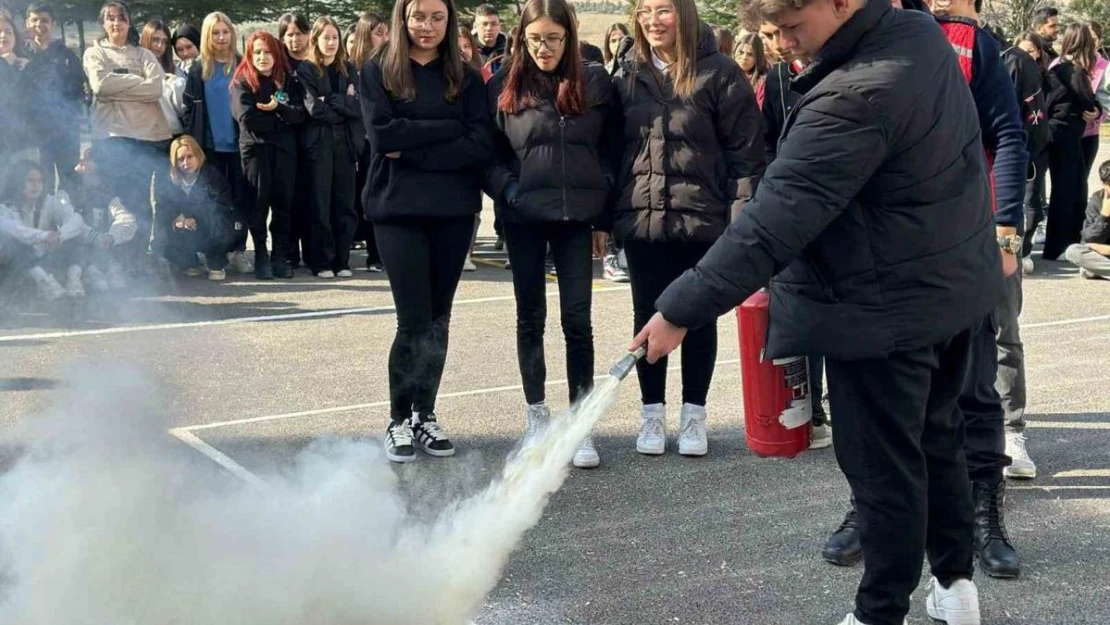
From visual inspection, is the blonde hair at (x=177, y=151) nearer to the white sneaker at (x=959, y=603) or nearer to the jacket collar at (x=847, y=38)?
the jacket collar at (x=847, y=38)

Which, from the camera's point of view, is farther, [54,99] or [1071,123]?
[1071,123]

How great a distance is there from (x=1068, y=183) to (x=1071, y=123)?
595mm

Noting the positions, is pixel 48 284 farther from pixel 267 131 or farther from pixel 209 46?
pixel 267 131

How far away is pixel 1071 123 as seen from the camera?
12.4 meters

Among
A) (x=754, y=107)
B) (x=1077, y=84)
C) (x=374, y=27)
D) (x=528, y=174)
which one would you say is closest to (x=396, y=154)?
(x=528, y=174)

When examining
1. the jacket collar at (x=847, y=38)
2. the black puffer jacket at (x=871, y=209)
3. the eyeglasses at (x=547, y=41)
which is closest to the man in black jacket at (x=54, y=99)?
the eyeglasses at (x=547, y=41)

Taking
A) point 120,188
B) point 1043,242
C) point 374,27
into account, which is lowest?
point 1043,242

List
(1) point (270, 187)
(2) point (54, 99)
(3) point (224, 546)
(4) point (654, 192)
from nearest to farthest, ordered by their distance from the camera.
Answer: (3) point (224, 546)
(2) point (54, 99)
(4) point (654, 192)
(1) point (270, 187)

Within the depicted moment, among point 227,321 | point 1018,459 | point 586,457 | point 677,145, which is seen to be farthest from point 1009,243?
point 227,321

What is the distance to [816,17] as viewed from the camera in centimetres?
343

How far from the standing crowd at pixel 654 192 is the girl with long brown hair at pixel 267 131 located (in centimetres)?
2

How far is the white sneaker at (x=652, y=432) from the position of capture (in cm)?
598

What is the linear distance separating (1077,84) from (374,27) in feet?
22.3

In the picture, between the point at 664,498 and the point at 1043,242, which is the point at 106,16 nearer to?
the point at 664,498
